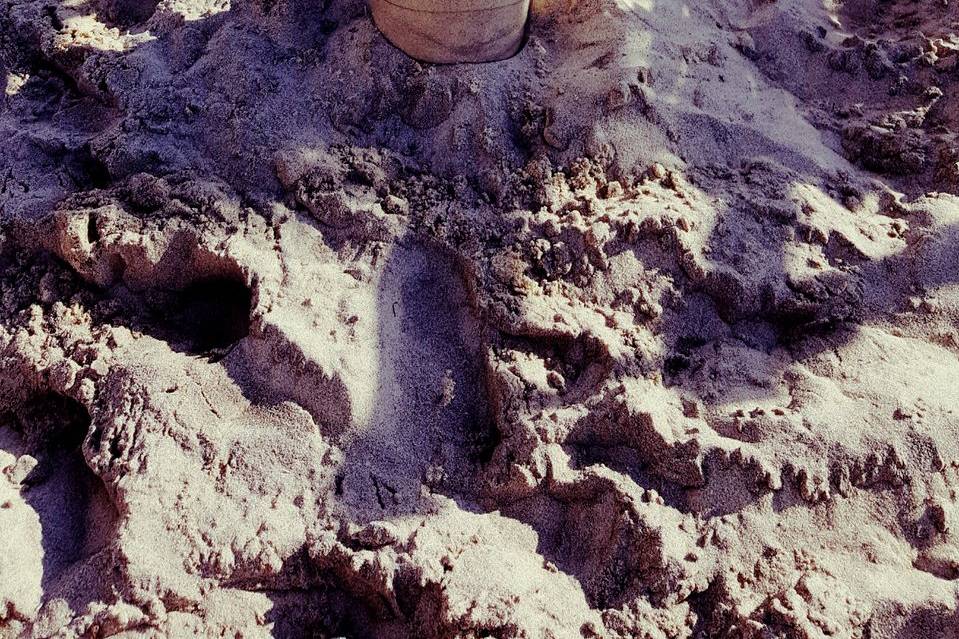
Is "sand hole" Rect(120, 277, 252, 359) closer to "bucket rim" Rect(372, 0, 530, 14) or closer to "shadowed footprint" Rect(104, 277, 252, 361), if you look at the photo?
"shadowed footprint" Rect(104, 277, 252, 361)

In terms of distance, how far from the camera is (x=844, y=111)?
7.84 ft

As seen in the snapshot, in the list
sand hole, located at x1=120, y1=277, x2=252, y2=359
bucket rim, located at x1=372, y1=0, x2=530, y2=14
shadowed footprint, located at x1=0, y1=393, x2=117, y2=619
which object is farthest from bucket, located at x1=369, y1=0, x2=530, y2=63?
shadowed footprint, located at x1=0, y1=393, x2=117, y2=619

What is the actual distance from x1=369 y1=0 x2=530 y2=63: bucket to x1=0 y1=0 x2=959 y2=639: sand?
0.19ft

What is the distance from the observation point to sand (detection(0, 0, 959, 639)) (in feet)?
4.61

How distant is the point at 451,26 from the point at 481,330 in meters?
1.01

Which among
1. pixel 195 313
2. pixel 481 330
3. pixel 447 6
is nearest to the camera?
pixel 481 330

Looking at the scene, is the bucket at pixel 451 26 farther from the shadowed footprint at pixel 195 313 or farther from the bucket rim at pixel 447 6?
the shadowed footprint at pixel 195 313

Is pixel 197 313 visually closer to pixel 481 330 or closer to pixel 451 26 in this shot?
pixel 481 330

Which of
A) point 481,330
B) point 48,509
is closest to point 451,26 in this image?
point 481,330

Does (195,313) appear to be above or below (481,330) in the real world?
below

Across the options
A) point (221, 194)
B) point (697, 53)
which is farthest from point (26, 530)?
point (697, 53)

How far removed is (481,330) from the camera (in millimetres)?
1757

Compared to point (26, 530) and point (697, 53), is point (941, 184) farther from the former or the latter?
point (26, 530)

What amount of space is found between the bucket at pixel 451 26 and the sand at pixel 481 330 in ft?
0.19
